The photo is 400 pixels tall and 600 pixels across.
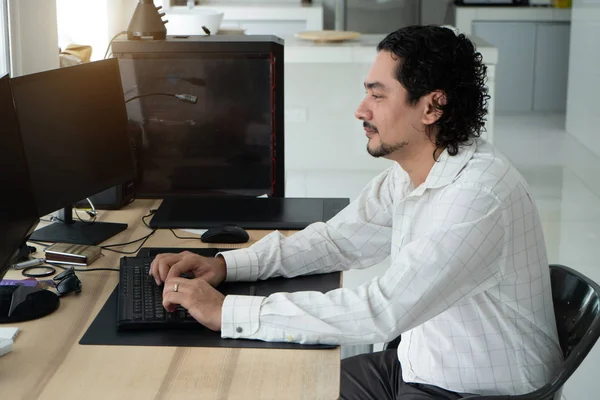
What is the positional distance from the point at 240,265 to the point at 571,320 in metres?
0.70

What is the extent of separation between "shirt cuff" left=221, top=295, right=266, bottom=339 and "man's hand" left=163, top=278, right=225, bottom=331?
2 cm

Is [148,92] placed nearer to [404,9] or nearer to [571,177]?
[571,177]

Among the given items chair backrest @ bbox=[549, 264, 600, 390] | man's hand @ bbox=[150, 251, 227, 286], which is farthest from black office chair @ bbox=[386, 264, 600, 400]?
man's hand @ bbox=[150, 251, 227, 286]

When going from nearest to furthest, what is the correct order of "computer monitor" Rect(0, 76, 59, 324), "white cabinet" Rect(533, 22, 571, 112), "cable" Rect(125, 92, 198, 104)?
"computer monitor" Rect(0, 76, 59, 324) < "cable" Rect(125, 92, 198, 104) < "white cabinet" Rect(533, 22, 571, 112)

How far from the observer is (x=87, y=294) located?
5.93 ft

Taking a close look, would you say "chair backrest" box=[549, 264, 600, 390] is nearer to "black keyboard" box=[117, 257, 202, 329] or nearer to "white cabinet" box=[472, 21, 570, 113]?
"black keyboard" box=[117, 257, 202, 329]

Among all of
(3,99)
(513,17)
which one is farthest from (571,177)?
(3,99)

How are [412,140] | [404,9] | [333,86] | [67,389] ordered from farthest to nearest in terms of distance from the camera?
1. [404,9]
2. [333,86]
3. [412,140]
4. [67,389]

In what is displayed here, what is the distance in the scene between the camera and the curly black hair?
1.73m

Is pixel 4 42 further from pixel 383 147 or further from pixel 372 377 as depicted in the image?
pixel 372 377

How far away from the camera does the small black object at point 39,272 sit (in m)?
1.91

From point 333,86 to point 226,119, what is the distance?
3103 mm

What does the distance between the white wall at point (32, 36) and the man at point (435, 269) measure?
0.97 metres

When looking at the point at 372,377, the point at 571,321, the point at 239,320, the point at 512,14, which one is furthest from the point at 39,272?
the point at 512,14
